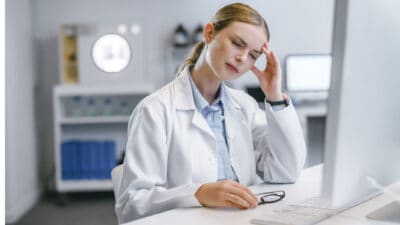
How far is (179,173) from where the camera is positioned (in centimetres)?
136

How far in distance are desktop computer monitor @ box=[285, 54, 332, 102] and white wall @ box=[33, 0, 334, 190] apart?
0.13 meters

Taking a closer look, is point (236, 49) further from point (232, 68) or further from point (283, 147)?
point (283, 147)

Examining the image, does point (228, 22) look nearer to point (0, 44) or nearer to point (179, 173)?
point (179, 173)

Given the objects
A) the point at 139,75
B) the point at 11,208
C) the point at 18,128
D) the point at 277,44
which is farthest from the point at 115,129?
the point at 277,44

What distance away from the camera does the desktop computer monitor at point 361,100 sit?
2.80 feet

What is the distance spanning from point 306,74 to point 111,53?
1475mm

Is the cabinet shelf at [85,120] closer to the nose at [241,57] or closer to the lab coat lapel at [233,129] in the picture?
the lab coat lapel at [233,129]

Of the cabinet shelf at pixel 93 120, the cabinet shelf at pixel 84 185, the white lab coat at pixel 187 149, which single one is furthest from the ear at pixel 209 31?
the cabinet shelf at pixel 84 185

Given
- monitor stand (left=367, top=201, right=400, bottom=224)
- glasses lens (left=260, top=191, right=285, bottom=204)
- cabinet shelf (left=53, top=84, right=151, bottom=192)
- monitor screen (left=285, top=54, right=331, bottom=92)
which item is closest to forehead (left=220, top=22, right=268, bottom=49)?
glasses lens (left=260, top=191, right=285, bottom=204)

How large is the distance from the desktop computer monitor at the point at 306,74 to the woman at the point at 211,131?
7.79 ft

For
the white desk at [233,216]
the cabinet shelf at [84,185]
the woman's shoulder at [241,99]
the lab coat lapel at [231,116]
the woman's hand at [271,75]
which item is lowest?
the cabinet shelf at [84,185]

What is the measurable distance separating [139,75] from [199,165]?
245cm

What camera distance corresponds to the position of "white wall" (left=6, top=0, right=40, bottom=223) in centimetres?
330

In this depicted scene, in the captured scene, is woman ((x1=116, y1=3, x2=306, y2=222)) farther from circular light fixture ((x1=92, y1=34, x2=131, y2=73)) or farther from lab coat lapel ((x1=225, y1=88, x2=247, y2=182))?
circular light fixture ((x1=92, y1=34, x2=131, y2=73))
